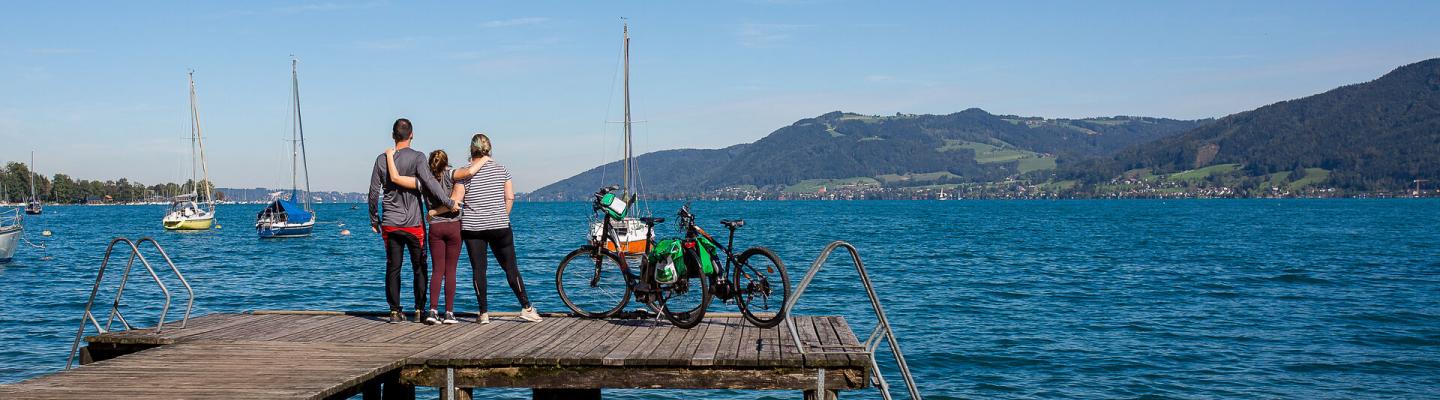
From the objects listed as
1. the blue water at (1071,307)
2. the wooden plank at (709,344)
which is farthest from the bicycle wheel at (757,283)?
the blue water at (1071,307)

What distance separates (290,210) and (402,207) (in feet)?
212

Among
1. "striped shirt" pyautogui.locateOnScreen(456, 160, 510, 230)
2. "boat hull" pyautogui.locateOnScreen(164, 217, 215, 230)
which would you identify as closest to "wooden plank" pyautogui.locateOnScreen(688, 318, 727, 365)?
"striped shirt" pyautogui.locateOnScreen(456, 160, 510, 230)

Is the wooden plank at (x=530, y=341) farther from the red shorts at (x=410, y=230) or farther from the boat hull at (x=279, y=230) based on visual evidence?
the boat hull at (x=279, y=230)

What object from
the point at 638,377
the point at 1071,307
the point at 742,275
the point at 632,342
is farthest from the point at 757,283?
the point at 1071,307

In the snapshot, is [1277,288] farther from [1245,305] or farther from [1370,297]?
[1245,305]

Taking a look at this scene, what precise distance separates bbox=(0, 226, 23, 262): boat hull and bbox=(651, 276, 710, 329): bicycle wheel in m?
38.4

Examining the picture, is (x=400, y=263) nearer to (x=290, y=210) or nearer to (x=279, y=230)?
(x=279, y=230)

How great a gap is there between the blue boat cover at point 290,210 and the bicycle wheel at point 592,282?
63.1 metres

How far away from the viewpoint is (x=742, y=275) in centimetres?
1053

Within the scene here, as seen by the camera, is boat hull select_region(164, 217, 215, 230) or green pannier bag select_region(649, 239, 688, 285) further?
boat hull select_region(164, 217, 215, 230)

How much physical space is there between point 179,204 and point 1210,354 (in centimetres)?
8971

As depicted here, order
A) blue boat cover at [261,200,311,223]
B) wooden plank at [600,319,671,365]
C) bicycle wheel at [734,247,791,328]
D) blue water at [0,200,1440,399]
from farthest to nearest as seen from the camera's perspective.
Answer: blue boat cover at [261,200,311,223]
blue water at [0,200,1440,399]
bicycle wheel at [734,247,791,328]
wooden plank at [600,319,671,365]

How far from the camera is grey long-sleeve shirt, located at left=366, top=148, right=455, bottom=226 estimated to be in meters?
10.3

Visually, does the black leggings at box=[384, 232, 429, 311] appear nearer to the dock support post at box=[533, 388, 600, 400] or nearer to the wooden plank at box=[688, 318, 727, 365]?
the dock support post at box=[533, 388, 600, 400]
